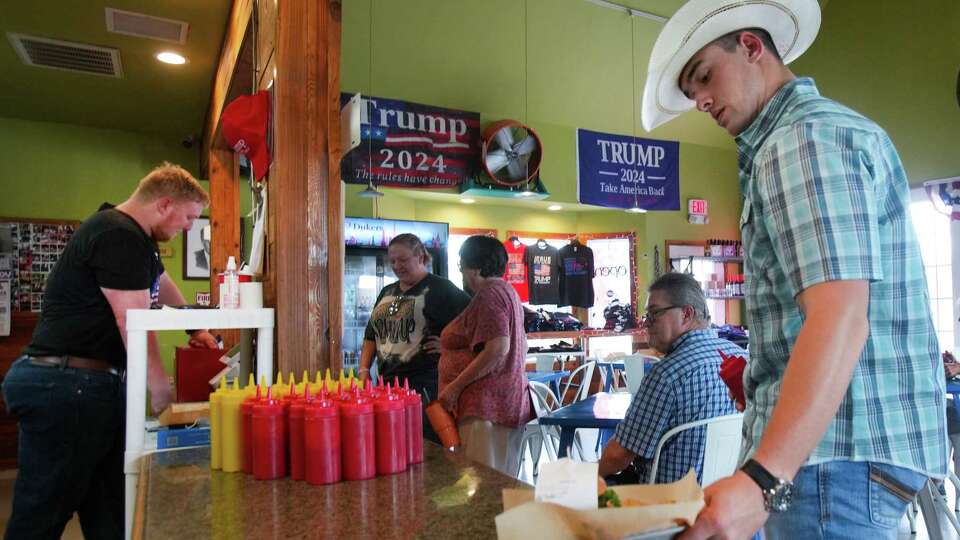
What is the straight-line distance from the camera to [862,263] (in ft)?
3.22

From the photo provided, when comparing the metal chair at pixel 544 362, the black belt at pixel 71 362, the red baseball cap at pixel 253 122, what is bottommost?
the metal chair at pixel 544 362

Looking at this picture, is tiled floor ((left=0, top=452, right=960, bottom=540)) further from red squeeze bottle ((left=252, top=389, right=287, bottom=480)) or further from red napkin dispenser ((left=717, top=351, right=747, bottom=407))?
red squeeze bottle ((left=252, top=389, right=287, bottom=480))

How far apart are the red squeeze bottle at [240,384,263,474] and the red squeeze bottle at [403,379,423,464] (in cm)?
35

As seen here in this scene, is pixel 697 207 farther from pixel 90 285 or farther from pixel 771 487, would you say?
pixel 771 487

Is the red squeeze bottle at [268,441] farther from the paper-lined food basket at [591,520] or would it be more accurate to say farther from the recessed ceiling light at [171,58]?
the recessed ceiling light at [171,58]

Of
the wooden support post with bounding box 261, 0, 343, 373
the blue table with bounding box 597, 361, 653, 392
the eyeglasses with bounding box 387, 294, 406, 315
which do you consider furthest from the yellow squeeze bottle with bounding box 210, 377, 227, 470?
the blue table with bounding box 597, 361, 653, 392

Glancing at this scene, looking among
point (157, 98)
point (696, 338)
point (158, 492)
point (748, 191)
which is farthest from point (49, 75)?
point (748, 191)

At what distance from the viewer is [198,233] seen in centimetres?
657

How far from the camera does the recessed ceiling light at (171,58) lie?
4.45m

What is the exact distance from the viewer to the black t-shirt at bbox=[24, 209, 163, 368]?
2348 millimetres

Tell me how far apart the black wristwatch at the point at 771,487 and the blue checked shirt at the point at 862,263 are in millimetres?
155

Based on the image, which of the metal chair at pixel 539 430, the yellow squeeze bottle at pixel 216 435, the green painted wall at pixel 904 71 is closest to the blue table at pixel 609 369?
the metal chair at pixel 539 430

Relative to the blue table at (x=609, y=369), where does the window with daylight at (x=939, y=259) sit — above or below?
above

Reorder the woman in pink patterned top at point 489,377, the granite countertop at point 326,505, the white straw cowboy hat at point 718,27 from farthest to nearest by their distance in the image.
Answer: the woman in pink patterned top at point 489,377 < the white straw cowboy hat at point 718,27 < the granite countertop at point 326,505
